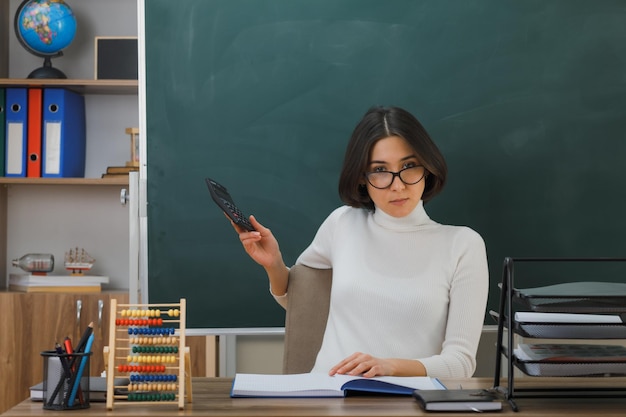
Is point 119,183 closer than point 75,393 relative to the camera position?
No

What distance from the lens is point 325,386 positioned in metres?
1.49

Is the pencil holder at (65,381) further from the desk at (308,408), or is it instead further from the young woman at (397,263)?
the young woman at (397,263)

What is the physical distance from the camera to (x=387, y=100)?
272 centimetres

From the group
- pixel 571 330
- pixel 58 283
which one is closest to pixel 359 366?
pixel 571 330

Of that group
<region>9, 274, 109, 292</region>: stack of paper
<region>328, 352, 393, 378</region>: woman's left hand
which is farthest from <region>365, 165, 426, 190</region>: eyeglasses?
<region>9, 274, 109, 292</region>: stack of paper

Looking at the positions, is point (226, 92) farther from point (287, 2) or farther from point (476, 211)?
point (476, 211)

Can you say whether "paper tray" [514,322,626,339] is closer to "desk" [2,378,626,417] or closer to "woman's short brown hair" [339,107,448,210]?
"desk" [2,378,626,417]

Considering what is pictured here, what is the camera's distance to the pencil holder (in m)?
1.35

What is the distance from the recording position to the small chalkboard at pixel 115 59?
3395 millimetres

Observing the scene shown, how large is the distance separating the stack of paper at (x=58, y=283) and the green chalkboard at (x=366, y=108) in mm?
705

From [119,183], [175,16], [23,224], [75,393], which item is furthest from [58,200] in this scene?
[75,393]

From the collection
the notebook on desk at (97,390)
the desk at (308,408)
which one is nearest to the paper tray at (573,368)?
the desk at (308,408)

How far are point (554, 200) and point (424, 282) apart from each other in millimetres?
867

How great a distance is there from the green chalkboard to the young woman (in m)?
0.55
